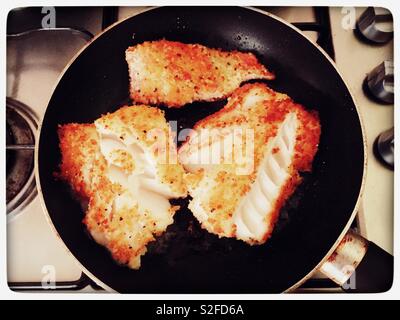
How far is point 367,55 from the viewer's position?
91cm

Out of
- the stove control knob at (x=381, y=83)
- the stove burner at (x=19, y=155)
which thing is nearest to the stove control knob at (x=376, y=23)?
the stove control knob at (x=381, y=83)

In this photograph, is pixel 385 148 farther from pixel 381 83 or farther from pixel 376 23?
pixel 376 23

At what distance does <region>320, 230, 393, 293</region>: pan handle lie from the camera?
78cm

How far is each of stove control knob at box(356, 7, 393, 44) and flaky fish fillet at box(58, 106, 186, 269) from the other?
462mm

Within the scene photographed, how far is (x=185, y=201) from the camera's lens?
875 millimetres

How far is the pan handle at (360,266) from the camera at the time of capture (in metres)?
0.78

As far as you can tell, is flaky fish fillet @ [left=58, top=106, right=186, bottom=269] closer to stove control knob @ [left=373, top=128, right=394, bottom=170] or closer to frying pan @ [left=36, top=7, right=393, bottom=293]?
frying pan @ [left=36, top=7, right=393, bottom=293]

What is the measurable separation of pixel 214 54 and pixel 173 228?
0.40 metres

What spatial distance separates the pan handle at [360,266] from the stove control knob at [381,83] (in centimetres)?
31

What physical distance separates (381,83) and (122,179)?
1.90ft

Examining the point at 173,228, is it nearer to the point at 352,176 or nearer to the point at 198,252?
the point at 198,252

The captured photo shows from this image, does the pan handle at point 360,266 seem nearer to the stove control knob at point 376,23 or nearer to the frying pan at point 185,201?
the frying pan at point 185,201
